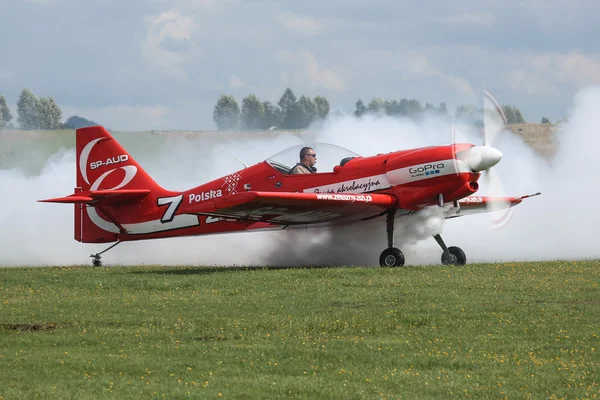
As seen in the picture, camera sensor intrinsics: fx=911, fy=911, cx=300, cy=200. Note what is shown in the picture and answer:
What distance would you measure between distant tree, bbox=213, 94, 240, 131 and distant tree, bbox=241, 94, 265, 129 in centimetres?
56

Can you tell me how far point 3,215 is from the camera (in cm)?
2536

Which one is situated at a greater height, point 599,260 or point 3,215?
point 3,215

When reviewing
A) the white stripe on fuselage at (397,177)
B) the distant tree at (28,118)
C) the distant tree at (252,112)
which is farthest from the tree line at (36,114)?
the white stripe on fuselage at (397,177)

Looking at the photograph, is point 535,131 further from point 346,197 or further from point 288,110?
point 346,197

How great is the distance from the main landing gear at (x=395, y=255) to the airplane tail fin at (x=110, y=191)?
214 inches

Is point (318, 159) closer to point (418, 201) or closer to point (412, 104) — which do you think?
point (418, 201)

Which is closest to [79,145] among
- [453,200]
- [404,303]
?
[453,200]

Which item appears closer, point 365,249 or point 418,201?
point 418,201

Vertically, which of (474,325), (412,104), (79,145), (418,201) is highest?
(412,104)

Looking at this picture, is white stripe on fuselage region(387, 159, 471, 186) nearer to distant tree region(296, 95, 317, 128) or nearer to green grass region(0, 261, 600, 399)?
→ green grass region(0, 261, 600, 399)

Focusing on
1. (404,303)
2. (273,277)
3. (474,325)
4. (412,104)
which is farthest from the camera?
(412,104)

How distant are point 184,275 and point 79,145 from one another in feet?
21.1

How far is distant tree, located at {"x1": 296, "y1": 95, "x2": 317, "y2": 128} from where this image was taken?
56.1m

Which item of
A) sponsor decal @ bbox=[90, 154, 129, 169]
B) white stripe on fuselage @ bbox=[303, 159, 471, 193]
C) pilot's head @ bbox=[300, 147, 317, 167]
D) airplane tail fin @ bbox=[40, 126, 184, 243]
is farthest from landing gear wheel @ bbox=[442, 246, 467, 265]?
sponsor decal @ bbox=[90, 154, 129, 169]
